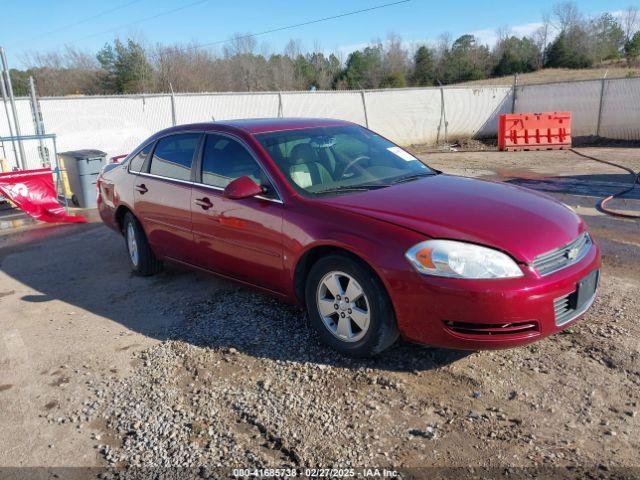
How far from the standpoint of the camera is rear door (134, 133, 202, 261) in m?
5.01

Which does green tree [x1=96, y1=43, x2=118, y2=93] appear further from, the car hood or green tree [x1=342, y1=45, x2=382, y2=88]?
the car hood

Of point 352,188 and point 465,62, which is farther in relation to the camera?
point 465,62

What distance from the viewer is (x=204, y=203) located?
4.71 meters

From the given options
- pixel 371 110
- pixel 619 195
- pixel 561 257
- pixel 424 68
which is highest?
pixel 424 68

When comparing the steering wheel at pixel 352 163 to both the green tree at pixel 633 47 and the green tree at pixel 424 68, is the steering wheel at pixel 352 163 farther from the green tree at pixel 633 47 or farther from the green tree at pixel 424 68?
the green tree at pixel 633 47

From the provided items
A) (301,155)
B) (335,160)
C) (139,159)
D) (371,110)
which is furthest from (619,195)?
(371,110)

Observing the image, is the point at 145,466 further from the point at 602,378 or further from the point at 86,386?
the point at 602,378

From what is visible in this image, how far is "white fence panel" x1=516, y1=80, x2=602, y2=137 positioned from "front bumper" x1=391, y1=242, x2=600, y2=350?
19280mm

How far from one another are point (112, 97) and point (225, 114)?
3.57 meters

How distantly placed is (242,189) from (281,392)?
1.53 metres

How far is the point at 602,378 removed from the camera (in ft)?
11.2

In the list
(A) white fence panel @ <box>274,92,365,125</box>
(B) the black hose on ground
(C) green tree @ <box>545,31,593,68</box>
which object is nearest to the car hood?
(B) the black hose on ground

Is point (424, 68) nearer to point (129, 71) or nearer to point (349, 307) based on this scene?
point (129, 71)

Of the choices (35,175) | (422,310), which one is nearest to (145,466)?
(422,310)
